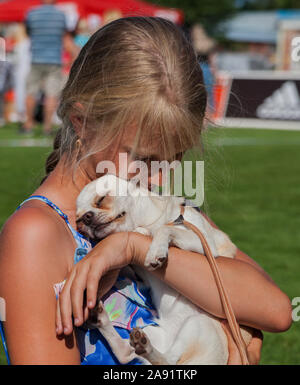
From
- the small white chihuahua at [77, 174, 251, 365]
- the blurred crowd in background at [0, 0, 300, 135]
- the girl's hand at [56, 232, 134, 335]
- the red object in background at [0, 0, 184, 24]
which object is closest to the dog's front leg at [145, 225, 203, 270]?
the small white chihuahua at [77, 174, 251, 365]

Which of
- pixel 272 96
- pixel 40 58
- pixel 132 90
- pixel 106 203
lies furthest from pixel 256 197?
pixel 272 96

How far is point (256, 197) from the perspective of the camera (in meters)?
8.16

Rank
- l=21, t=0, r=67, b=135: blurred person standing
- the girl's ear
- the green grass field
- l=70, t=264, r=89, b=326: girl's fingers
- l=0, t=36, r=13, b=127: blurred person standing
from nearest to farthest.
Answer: l=70, t=264, r=89, b=326: girl's fingers, the girl's ear, the green grass field, l=21, t=0, r=67, b=135: blurred person standing, l=0, t=36, r=13, b=127: blurred person standing

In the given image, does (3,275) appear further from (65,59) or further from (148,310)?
(65,59)

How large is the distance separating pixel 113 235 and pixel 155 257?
0.47 ft

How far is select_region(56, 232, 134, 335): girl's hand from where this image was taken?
5.38 feet

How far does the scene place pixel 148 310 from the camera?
2.03 m

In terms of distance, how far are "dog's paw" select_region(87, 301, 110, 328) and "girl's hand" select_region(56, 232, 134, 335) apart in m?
0.15

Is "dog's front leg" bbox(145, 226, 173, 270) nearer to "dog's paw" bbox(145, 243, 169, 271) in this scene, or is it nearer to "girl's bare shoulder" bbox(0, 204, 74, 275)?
"dog's paw" bbox(145, 243, 169, 271)

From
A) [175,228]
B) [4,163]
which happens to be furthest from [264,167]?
[175,228]

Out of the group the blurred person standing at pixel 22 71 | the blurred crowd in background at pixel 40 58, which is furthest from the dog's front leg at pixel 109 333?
the blurred person standing at pixel 22 71

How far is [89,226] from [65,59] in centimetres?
1332
